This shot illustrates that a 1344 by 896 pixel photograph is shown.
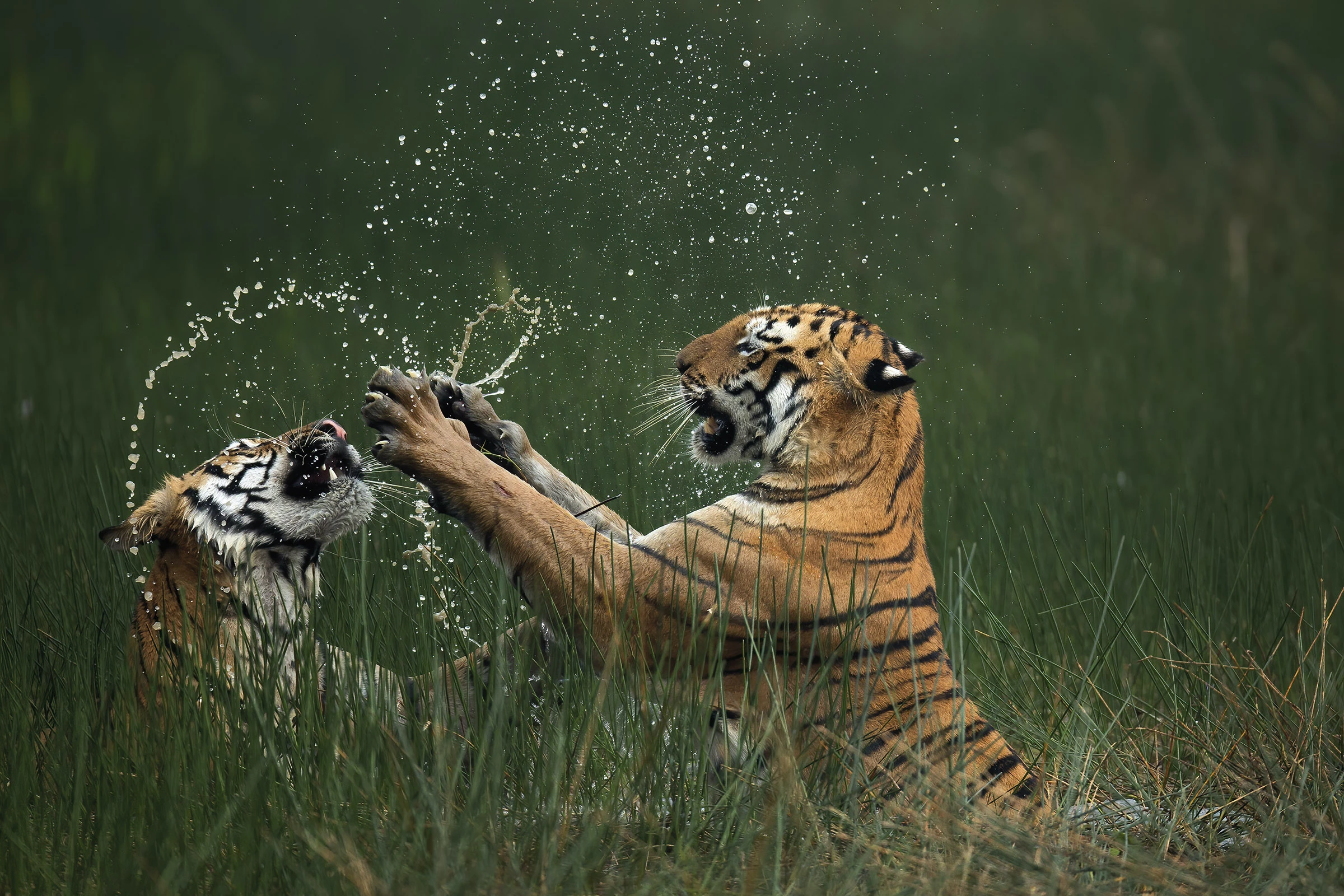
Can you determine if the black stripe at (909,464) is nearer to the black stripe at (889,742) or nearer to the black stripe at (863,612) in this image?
the black stripe at (863,612)

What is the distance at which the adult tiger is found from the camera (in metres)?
2.37

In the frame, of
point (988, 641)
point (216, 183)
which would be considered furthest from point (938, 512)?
point (216, 183)

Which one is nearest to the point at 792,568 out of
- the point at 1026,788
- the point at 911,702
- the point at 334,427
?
the point at 911,702

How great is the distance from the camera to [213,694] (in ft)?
7.45

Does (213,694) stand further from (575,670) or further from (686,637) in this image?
(686,637)

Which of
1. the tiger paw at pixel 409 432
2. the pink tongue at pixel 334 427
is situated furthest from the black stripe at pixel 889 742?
the pink tongue at pixel 334 427

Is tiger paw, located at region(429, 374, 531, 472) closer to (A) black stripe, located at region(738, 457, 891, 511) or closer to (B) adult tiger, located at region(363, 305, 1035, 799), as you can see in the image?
(B) adult tiger, located at region(363, 305, 1035, 799)

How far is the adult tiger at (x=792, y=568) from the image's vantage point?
7.77 ft

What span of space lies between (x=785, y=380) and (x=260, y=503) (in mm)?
1091

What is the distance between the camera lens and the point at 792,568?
7.70ft

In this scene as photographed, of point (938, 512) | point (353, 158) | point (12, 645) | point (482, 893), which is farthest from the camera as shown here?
point (353, 158)

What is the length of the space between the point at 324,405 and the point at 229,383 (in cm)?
94

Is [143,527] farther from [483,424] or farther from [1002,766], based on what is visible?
[1002,766]

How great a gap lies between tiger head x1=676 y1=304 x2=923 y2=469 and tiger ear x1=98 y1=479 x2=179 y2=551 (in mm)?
1083
